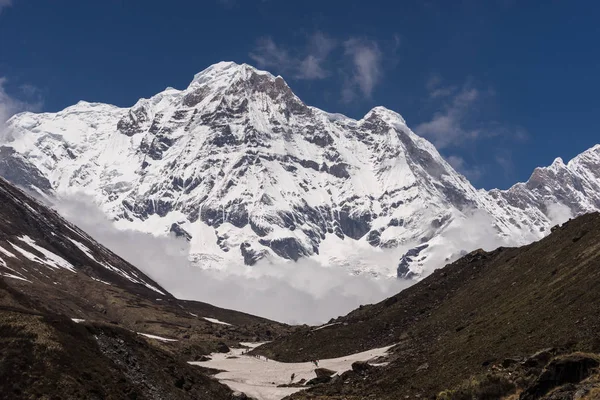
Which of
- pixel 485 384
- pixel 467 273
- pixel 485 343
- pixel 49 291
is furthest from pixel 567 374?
pixel 49 291

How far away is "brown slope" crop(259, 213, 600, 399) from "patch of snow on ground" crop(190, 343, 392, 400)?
5.39 m

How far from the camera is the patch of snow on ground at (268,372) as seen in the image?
91.1 m

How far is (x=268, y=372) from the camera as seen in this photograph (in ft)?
357

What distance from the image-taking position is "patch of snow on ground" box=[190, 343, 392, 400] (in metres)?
91.1

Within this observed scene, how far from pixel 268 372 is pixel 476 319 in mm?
35833

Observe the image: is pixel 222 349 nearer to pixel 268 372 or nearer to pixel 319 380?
pixel 268 372

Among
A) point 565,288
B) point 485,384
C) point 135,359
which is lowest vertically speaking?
point 135,359

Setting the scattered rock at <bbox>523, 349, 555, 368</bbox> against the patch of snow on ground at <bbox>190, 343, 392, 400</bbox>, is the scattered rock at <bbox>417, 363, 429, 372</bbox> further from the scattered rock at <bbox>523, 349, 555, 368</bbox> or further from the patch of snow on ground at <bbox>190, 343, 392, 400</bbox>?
the scattered rock at <bbox>523, 349, 555, 368</bbox>

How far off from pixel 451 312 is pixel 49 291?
429ft

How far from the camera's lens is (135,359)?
224 ft

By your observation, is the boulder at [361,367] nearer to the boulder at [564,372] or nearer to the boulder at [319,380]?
the boulder at [319,380]

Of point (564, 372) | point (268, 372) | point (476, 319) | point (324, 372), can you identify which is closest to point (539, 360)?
point (564, 372)

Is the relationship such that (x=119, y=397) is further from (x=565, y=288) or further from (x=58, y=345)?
(x=565, y=288)

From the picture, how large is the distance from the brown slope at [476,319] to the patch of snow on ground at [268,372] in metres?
5.39
